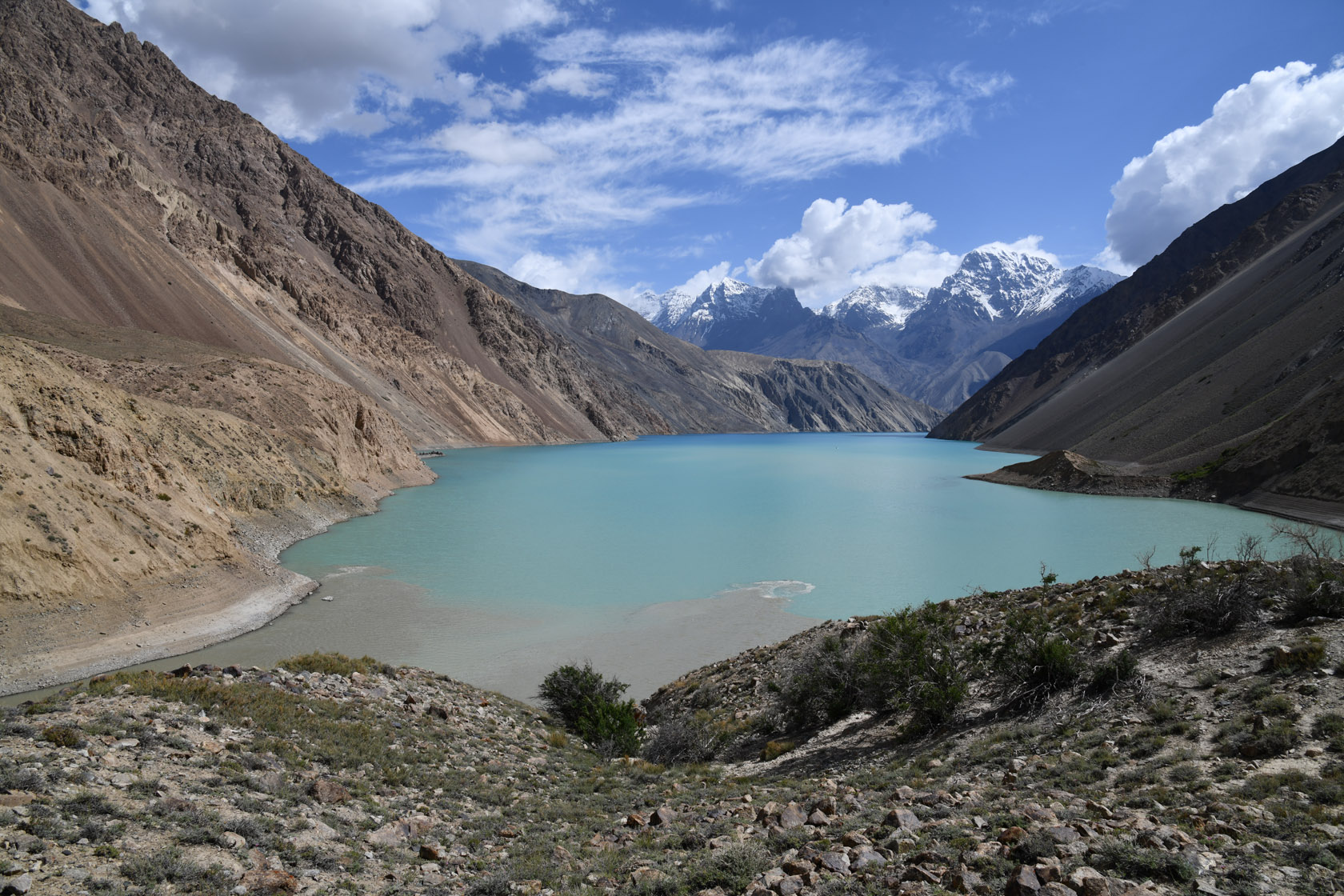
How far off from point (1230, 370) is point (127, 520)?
232ft

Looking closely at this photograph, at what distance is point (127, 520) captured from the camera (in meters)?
17.8

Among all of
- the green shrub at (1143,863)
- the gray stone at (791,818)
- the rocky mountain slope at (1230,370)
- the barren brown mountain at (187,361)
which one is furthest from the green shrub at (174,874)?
the rocky mountain slope at (1230,370)

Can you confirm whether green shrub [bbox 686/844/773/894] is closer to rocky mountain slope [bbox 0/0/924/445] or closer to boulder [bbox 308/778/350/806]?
boulder [bbox 308/778/350/806]

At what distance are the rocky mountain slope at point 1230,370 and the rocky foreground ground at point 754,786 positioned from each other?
106 ft

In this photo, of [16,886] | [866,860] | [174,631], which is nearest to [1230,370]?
[866,860]

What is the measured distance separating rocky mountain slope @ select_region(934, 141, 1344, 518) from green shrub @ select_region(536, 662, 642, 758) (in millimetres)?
34946

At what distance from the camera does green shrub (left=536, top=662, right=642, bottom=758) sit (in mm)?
10755

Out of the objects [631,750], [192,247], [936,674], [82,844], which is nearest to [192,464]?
[631,750]

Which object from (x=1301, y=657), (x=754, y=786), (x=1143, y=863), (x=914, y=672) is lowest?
(x=754, y=786)

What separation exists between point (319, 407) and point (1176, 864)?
42.9m

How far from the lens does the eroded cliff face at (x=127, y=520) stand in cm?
1438

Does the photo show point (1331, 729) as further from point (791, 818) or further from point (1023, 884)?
point (791, 818)

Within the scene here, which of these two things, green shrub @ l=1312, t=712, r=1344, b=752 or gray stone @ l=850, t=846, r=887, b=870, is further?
green shrub @ l=1312, t=712, r=1344, b=752

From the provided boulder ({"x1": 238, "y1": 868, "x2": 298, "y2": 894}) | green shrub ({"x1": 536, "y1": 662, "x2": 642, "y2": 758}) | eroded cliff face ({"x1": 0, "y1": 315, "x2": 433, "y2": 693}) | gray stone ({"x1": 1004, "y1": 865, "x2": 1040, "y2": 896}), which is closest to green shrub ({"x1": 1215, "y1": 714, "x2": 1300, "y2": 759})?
gray stone ({"x1": 1004, "y1": 865, "x2": 1040, "y2": 896})
